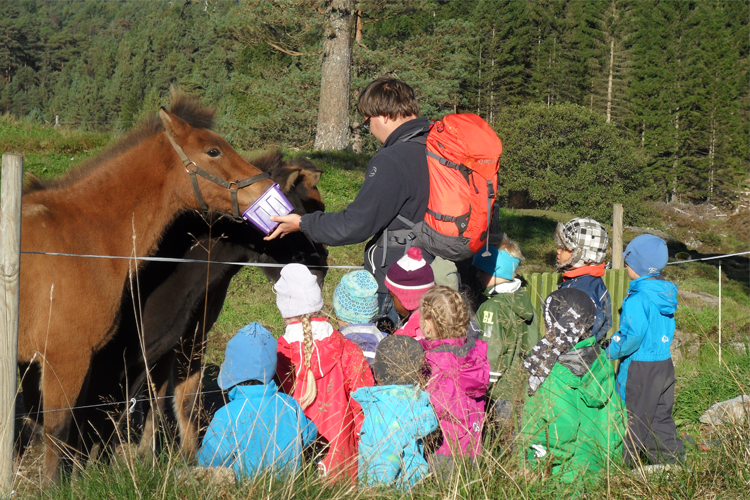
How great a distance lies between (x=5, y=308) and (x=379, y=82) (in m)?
2.02

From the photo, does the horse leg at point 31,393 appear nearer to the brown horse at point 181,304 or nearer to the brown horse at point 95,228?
the brown horse at point 181,304

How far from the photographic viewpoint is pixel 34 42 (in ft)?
259

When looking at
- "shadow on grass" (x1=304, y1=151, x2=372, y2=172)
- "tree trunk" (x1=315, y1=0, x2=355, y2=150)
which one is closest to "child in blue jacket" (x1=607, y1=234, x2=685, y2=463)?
"shadow on grass" (x1=304, y1=151, x2=372, y2=172)

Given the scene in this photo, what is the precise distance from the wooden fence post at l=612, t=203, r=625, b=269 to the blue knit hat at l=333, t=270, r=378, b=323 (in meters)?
4.04

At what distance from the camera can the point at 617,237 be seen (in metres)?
6.53

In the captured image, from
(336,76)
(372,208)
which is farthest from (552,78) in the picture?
(372,208)

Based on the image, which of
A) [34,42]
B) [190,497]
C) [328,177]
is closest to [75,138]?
[328,177]

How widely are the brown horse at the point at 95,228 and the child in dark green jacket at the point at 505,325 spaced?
57.6 inches

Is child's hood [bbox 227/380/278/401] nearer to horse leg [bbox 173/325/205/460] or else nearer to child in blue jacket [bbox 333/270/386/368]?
child in blue jacket [bbox 333/270/386/368]

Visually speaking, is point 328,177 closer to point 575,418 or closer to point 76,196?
point 76,196

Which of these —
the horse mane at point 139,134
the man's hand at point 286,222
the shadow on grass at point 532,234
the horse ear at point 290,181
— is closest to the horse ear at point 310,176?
the horse ear at point 290,181

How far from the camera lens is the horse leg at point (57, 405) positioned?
9.15 feet

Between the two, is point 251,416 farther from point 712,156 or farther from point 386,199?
point 712,156

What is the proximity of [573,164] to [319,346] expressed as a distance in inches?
1326
